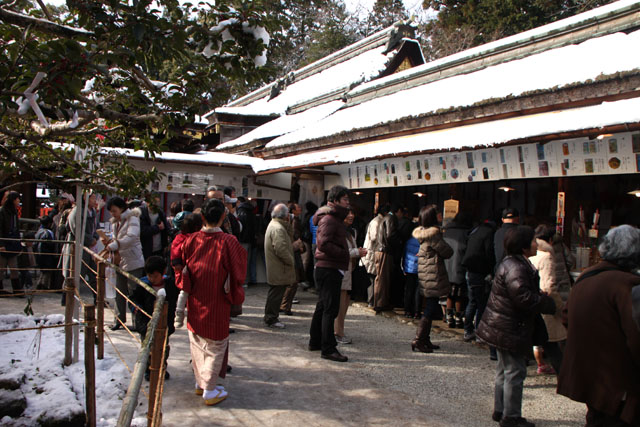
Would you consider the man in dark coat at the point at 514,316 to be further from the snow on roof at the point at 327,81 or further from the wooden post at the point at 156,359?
the snow on roof at the point at 327,81

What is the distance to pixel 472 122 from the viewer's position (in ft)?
25.5

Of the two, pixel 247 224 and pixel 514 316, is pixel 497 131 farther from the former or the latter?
pixel 247 224

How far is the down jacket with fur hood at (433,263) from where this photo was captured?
6.24m

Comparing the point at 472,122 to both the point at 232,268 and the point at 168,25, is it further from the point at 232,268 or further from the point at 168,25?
the point at 168,25

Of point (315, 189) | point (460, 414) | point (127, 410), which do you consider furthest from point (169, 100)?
point (315, 189)

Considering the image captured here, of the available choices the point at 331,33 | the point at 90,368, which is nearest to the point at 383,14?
the point at 331,33

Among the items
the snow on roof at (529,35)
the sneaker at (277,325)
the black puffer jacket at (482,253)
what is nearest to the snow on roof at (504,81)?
the snow on roof at (529,35)

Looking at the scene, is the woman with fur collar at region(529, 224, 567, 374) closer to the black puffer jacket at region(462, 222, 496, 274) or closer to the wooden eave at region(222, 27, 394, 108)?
the black puffer jacket at region(462, 222, 496, 274)

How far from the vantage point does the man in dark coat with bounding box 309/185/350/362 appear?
5.75m

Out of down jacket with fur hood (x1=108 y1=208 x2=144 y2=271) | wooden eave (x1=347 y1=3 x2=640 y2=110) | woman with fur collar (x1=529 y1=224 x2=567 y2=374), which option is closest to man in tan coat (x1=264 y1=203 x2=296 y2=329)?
down jacket with fur hood (x1=108 y1=208 x2=144 y2=271)

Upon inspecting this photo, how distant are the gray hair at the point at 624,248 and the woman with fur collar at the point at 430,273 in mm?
2989

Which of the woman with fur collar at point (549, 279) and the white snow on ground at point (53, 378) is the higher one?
the woman with fur collar at point (549, 279)

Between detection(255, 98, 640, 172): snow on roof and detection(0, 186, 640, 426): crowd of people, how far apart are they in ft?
3.15

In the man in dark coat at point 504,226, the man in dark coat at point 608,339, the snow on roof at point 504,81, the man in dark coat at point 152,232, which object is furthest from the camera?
the man in dark coat at point 152,232
